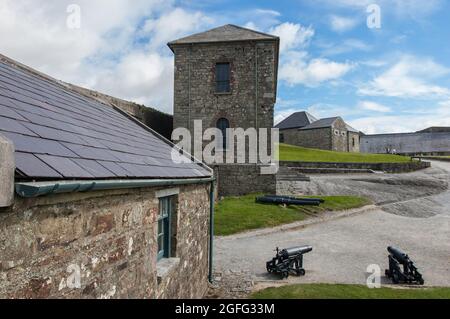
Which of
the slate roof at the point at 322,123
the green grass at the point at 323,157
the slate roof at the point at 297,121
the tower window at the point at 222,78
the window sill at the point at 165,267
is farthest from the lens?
the slate roof at the point at 297,121

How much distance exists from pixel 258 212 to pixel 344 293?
339 inches

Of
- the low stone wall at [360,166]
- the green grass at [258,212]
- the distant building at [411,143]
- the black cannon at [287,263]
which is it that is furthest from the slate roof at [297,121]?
the black cannon at [287,263]

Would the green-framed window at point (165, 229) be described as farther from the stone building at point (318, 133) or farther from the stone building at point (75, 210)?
the stone building at point (318, 133)

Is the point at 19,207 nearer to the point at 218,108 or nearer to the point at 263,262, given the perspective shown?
the point at 263,262

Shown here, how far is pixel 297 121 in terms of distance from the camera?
184 ft

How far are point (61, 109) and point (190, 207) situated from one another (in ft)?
10.1

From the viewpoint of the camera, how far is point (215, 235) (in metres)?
13.8

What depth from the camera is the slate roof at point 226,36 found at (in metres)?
21.5

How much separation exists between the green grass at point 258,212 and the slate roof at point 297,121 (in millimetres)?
35644

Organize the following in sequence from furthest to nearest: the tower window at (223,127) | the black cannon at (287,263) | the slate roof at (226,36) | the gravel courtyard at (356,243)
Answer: the tower window at (223,127) < the slate roof at (226,36) < the gravel courtyard at (356,243) < the black cannon at (287,263)

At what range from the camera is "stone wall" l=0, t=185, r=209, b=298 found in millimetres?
2342

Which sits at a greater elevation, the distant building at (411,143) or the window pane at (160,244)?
the distant building at (411,143)

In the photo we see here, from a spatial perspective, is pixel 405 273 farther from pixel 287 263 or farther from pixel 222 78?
pixel 222 78
